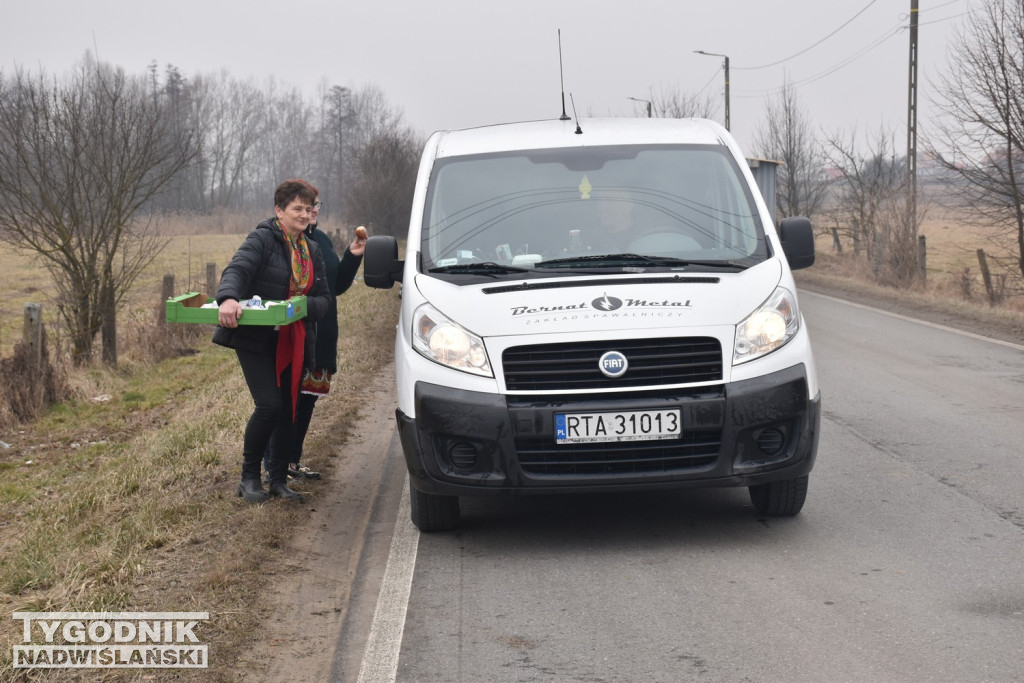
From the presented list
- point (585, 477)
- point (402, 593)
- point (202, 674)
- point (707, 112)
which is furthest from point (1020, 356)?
point (707, 112)

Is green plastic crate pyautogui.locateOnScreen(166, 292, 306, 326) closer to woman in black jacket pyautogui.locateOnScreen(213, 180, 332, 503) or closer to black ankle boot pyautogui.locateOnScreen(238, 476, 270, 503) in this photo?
woman in black jacket pyautogui.locateOnScreen(213, 180, 332, 503)

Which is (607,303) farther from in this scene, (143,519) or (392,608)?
(143,519)

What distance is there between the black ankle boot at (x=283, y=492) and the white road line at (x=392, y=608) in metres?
0.65

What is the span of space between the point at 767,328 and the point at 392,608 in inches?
85.8

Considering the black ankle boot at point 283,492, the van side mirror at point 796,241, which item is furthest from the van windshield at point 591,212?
the black ankle boot at point 283,492

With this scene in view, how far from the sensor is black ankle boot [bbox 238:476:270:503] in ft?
22.0

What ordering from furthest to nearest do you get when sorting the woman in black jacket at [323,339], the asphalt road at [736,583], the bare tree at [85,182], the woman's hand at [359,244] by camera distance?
the bare tree at [85,182]
the woman's hand at [359,244]
the woman in black jacket at [323,339]
the asphalt road at [736,583]

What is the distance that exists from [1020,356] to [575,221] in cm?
835

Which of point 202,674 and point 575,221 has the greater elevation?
point 575,221

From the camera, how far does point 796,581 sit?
16.7ft

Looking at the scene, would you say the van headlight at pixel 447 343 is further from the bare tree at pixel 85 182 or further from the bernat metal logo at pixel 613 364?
the bare tree at pixel 85 182

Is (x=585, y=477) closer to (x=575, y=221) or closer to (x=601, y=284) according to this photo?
(x=601, y=284)

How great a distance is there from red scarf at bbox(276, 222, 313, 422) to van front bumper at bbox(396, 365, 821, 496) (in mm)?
1195

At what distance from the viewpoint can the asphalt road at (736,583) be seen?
420 cm
